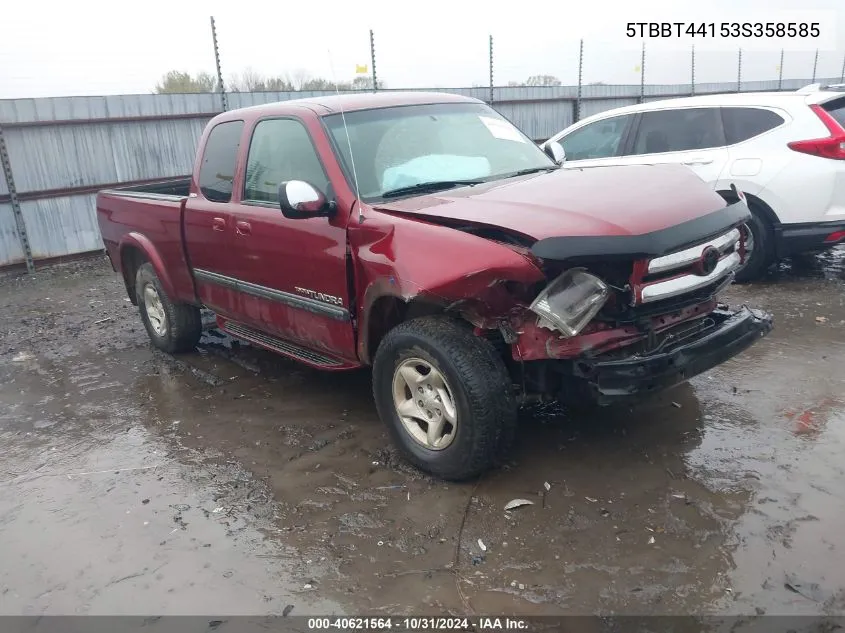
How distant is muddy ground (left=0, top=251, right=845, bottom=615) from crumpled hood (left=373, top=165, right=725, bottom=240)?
4.17ft

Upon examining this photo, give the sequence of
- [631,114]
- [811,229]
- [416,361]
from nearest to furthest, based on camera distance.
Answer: [416,361] → [811,229] → [631,114]

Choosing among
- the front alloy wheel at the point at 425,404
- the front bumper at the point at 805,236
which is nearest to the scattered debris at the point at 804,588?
the front alloy wheel at the point at 425,404

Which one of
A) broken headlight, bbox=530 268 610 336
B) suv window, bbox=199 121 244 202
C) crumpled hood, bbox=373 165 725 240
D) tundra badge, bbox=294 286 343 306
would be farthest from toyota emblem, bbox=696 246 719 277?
suv window, bbox=199 121 244 202

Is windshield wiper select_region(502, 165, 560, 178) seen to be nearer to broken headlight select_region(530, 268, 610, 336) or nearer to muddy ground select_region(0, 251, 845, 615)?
broken headlight select_region(530, 268, 610, 336)

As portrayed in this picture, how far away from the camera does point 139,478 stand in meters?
3.87

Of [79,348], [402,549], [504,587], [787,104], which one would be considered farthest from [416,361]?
[787,104]

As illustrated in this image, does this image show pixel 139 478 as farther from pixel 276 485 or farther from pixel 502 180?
pixel 502 180

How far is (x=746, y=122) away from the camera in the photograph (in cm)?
665

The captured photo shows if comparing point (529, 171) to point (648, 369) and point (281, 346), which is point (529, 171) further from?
point (281, 346)

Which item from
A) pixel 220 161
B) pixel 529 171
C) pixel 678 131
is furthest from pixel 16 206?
pixel 678 131

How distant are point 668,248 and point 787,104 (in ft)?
14.6

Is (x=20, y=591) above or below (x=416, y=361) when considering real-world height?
below

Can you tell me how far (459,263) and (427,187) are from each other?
92 cm

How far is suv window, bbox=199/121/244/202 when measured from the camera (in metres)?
4.77
